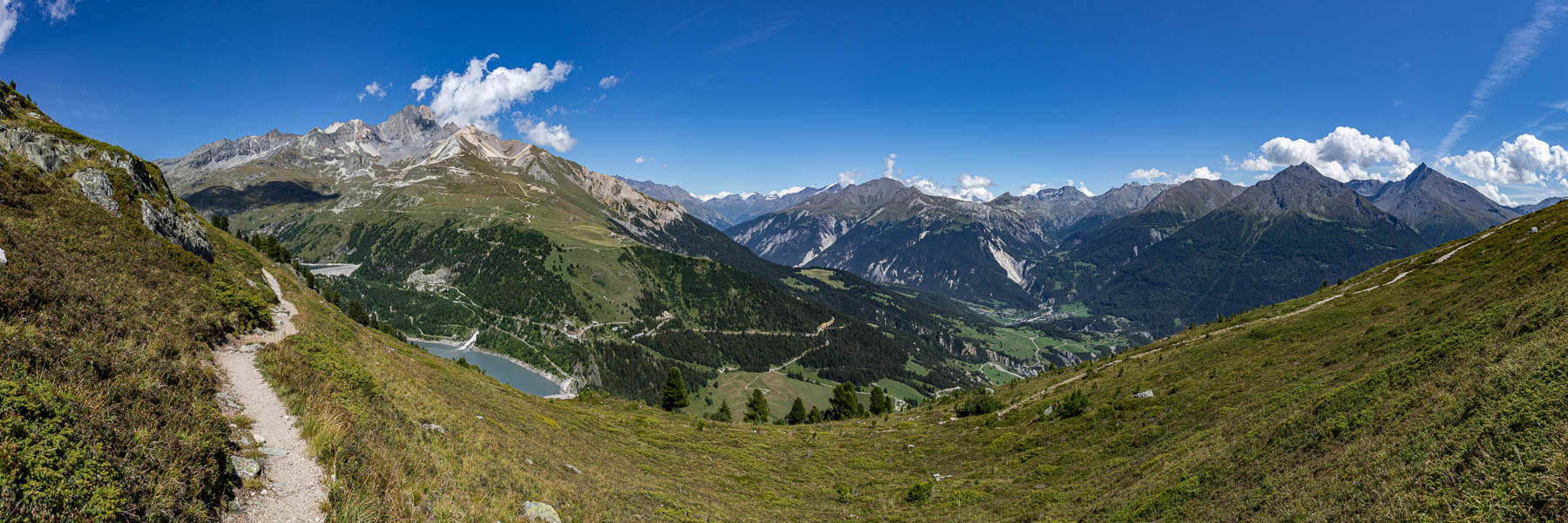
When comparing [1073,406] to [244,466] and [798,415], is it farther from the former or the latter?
[798,415]

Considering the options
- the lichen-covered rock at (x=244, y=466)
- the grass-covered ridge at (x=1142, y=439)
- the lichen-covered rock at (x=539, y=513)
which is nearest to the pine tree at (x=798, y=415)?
the grass-covered ridge at (x=1142, y=439)

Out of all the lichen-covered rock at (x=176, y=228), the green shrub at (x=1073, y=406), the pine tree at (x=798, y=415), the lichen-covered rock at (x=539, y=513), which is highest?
the lichen-covered rock at (x=176, y=228)

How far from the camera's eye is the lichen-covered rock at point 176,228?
3372cm

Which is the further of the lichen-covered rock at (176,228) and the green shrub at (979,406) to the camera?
the green shrub at (979,406)

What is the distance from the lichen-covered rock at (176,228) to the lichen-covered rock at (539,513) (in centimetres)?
3711

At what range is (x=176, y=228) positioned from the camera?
35188 mm

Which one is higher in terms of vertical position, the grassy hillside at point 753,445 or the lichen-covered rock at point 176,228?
the lichen-covered rock at point 176,228

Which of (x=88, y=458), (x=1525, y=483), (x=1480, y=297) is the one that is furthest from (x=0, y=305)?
(x=1480, y=297)

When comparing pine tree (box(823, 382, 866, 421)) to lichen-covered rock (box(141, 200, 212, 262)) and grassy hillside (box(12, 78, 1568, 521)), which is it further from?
lichen-covered rock (box(141, 200, 212, 262))

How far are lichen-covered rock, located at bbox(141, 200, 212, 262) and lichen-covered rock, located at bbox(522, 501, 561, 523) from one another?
37107 mm

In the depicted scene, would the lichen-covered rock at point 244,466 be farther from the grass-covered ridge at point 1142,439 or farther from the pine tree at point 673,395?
the pine tree at point 673,395

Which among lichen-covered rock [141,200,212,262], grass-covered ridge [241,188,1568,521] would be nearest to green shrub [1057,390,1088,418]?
grass-covered ridge [241,188,1568,521]

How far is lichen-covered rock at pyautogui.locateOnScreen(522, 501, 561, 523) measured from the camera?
14.2m

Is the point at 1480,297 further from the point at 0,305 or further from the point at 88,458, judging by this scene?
the point at 0,305
